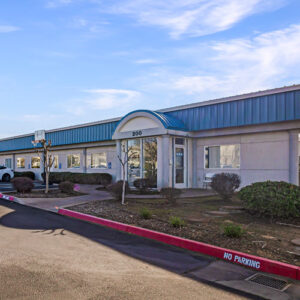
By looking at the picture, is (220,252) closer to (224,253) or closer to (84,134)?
(224,253)

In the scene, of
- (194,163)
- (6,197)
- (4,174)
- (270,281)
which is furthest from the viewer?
(4,174)

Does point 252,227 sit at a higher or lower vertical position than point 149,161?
lower

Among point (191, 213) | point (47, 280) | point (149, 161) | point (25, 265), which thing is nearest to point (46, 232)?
point (25, 265)

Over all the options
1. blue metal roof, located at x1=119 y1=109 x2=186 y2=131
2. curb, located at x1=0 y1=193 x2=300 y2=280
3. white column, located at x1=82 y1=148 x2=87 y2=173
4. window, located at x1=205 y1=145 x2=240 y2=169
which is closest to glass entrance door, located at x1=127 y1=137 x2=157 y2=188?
blue metal roof, located at x1=119 y1=109 x2=186 y2=131

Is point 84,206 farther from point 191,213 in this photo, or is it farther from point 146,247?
point 146,247

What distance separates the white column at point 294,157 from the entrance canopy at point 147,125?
556 centimetres

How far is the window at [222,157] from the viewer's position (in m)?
→ 16.5

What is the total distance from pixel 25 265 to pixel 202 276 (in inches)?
119

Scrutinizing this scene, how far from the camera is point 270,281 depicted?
5062 millimetres

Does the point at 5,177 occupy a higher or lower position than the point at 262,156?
lower

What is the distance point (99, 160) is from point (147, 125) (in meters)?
8.17

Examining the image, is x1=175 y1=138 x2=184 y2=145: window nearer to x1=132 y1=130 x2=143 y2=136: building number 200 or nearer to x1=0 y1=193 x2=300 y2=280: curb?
x1=132 y1=130 x2=143 y2=136: building number 200

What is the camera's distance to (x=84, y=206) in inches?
480

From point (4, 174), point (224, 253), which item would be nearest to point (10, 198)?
point (224, 253)
